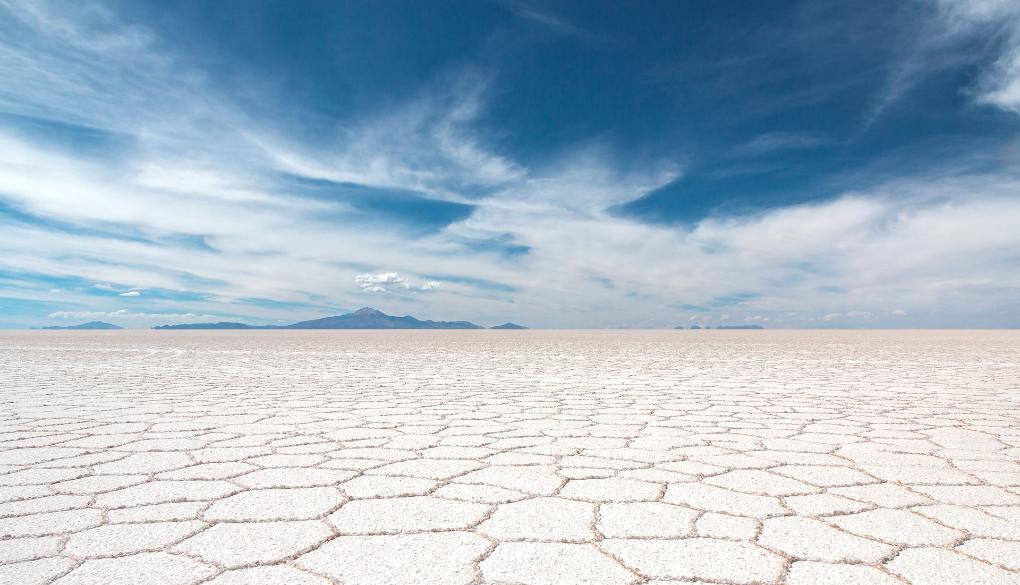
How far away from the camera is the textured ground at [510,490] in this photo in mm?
1360

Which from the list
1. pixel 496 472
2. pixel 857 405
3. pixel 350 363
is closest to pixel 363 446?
pixel 496 472

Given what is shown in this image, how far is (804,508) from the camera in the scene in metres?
1.75

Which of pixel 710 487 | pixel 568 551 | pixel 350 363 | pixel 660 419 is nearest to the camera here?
pixel 568 551

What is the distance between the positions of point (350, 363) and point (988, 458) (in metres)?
6.78

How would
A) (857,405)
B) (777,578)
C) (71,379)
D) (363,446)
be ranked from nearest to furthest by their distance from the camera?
(777,578) < (363,446) < (857,405) < (71,379)

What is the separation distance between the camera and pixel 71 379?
574 cm

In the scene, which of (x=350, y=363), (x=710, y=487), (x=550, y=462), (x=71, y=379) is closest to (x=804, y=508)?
(x=710, y=487)

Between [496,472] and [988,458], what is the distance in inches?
70.9

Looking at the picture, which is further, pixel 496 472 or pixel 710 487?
pixel 496 472

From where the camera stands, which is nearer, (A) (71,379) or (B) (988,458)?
(B) (988,458)

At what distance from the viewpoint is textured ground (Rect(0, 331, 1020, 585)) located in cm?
136

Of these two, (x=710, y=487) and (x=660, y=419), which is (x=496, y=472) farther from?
(x=660, y=419)

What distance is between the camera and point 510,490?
1.94 meters

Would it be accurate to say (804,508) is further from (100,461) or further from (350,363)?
(350,363)
